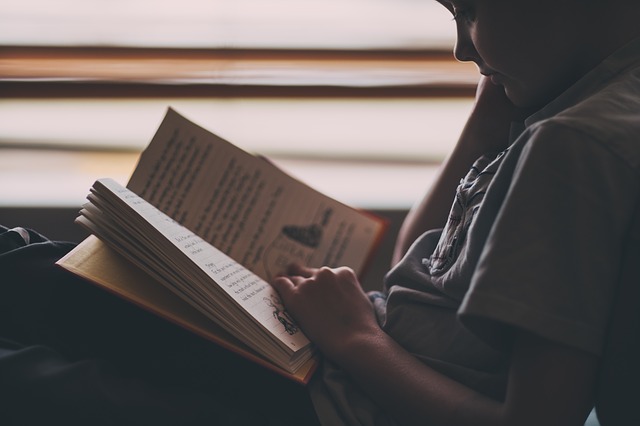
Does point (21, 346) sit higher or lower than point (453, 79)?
lower

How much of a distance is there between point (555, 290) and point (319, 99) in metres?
0.86

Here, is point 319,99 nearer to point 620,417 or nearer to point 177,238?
point 177,238

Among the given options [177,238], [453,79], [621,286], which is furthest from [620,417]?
[453,79]

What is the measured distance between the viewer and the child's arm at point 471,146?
3.24ft

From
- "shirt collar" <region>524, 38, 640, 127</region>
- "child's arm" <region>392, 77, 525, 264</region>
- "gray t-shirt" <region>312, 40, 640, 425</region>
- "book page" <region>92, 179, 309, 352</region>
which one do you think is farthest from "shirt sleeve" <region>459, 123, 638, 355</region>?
"child's arm" <region>392, 77, 525, 264</region>

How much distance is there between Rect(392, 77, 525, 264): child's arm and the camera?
0.99 m

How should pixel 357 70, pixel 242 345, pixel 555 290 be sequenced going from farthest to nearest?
Result: pixel 357 70, pixel 242 345, pixel 555 290

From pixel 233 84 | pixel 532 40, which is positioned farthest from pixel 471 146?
pixel 233 84

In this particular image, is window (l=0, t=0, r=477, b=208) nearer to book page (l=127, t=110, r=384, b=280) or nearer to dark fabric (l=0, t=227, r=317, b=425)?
book page (l=127, t=110, r=384, b=280)

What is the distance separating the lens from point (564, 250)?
57 cm

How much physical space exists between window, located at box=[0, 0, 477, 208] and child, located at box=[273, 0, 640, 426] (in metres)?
0.52

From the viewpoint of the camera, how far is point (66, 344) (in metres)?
0.76

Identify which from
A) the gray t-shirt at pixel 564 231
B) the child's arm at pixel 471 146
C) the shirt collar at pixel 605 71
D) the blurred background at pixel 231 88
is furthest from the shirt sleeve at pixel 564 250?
the blurred background at pixel 231 88

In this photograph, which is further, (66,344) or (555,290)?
(66,344)
